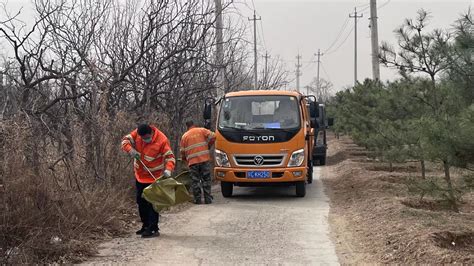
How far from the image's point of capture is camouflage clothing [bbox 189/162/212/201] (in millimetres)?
11195

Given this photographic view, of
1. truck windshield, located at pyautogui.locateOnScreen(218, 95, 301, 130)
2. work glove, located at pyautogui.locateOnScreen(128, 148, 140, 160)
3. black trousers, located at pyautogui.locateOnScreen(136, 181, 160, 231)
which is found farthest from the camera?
truck windshield, located at pyautogui.locateOnScreen(218, 95, 301, 130)

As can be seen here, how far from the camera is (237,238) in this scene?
7766mm

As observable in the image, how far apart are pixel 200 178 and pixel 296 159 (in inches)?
83.7

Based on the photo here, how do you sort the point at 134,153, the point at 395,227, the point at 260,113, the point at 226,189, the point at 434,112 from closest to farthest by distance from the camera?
the point at 134,153
the point at 395,227
the point at 434,112
the point at 260,113
the point at 226,189

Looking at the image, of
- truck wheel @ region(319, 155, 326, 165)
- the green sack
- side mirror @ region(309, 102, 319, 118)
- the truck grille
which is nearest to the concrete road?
the green sack

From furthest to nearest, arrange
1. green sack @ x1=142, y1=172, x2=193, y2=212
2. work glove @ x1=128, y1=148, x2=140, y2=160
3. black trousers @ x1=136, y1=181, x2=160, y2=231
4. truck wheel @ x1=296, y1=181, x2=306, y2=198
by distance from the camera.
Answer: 1. truck wheel @ x1=296, y1=181, x2=306, y2=198
2. black trousers @ x1=136, y1=181, x2=160, y2=231
3. work glove @ x1=128, y1=148, x2=140, y2=160
4. green sack @ x1=142, y1=172, x2=193, y2=212

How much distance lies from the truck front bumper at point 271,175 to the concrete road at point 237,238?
0.48 metres

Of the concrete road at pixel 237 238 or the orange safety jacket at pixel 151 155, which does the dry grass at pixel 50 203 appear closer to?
the concrete road at pixel 237 238

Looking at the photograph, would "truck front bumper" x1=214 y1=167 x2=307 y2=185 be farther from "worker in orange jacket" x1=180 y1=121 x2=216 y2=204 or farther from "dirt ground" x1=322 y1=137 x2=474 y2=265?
"dirt ground" x1=322 y1=137 x2=474 y2=265

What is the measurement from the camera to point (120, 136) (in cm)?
969

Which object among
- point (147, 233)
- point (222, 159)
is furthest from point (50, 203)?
point (222, 159)

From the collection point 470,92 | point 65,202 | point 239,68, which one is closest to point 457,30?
point 470,92

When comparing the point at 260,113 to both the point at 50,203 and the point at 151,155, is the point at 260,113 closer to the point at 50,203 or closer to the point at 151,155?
the point at 151,155

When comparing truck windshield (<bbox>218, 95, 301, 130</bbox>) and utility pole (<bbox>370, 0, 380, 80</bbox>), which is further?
utility pole (<bbox>370, 0, 380, 80</bbox>)
